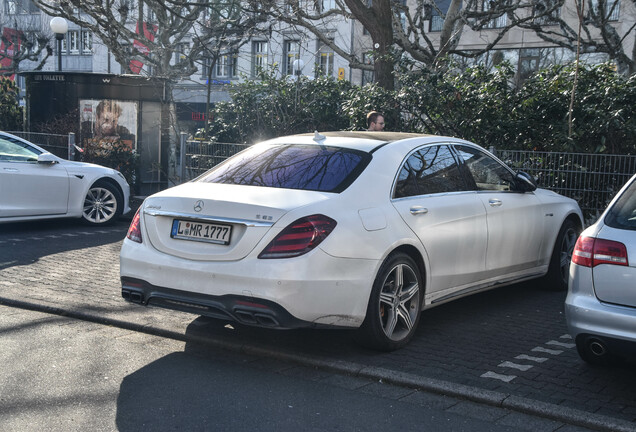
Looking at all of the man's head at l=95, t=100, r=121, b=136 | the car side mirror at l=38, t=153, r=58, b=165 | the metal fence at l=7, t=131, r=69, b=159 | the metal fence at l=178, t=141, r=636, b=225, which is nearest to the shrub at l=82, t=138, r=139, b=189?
the metal fence at l=7, t=131, r=69, b=159

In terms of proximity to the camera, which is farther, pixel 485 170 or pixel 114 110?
pixel 114 110

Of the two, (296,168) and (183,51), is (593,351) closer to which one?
(296,168)

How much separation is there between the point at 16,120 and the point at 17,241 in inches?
416

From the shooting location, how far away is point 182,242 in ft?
17.5

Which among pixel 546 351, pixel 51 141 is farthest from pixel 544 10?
pixel 546 351

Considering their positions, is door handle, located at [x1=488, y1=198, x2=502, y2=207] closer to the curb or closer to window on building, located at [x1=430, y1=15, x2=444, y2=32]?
the curb

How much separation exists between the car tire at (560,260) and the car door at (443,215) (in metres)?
1.61

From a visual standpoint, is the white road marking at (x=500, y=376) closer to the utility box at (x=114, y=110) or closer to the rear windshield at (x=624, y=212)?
the rear windshield at (x=624, y=212)

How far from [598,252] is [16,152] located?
9.25 m

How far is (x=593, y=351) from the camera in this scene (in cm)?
479

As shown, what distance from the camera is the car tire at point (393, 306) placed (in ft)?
17.7

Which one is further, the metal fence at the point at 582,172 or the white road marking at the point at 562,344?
the metal fence at the point at 582,172

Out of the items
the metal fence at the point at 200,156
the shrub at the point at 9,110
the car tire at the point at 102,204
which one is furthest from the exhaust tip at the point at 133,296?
the shrub at the point at 9,110

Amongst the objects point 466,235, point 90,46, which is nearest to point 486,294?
point 466,235
